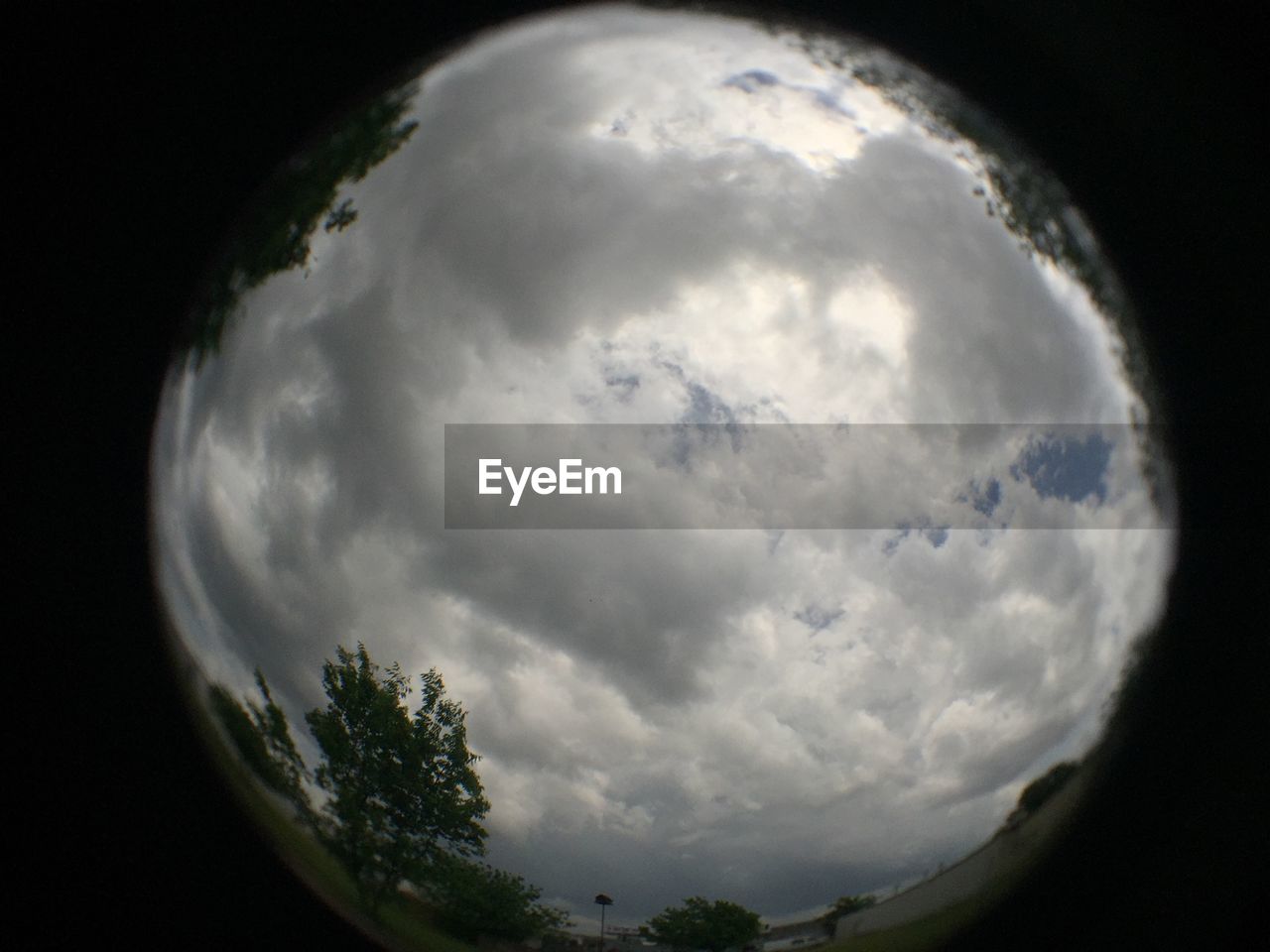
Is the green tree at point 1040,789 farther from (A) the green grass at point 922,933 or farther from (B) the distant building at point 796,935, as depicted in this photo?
(B) the distant building at point 796,935

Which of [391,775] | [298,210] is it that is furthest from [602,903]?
[298,210]

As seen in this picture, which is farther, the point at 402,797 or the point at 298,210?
the point at 298,210

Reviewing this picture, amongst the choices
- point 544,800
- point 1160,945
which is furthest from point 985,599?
point 1160,945

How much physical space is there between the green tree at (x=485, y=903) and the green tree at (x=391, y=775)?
9cm

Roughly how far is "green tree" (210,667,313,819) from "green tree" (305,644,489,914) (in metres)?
0.21

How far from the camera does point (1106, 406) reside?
455 centimetres

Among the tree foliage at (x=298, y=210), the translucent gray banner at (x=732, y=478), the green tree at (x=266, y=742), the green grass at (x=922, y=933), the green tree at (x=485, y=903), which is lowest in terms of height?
the green grass at (x=922, y=933)

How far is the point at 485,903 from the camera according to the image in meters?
3.87

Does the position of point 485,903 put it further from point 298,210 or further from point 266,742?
point 298,210

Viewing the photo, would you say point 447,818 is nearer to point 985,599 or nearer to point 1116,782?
point 985,599

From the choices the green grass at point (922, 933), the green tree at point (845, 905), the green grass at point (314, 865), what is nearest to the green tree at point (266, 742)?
the green grass at point (314, 865)

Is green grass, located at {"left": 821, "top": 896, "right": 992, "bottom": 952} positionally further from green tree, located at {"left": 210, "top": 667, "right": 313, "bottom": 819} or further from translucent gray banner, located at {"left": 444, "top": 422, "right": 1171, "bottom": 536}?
green tree, located at {"left": 210, "top": 667, "right": 313, "bottom": 819}

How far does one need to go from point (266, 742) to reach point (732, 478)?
11.7 feet

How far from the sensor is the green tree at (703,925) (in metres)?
3.79
